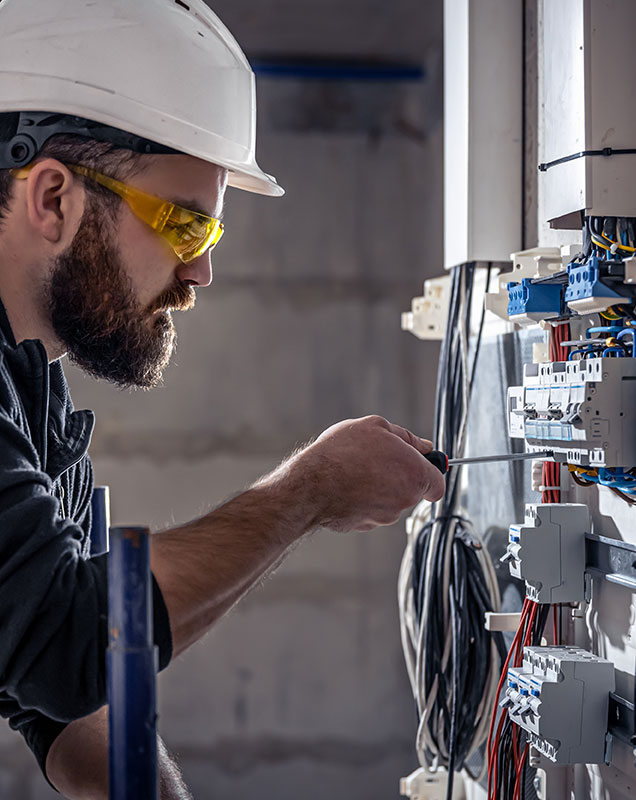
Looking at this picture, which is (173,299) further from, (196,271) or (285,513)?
(285,513)

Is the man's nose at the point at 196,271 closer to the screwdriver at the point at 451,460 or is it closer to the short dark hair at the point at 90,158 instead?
the short dark hair at the point at 90,158

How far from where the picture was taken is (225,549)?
36.9 inches

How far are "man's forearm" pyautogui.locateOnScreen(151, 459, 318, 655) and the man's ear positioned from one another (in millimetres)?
404

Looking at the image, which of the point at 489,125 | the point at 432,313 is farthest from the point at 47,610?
the point at 432,313

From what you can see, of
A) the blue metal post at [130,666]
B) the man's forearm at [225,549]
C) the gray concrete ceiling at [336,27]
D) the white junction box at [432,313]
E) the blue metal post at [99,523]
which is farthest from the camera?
the gray concrete ceiling at [336,27]

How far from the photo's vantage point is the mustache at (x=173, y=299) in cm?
120

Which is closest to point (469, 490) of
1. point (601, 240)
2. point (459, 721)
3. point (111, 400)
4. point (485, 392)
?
point (485, 392)

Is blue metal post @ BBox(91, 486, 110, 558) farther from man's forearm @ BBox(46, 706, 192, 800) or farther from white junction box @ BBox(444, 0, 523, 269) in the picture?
white junction box @ BBox(444, 0, 523, 269)

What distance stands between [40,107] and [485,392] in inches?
38.5

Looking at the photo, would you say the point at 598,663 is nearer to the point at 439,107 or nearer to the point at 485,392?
the point at 485,392

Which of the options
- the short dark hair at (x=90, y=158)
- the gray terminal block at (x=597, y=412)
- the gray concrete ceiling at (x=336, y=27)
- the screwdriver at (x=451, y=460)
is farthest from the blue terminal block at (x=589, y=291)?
the gray concrete ceiling at (x=336, y=27)

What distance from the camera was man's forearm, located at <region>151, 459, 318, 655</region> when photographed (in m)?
0.90

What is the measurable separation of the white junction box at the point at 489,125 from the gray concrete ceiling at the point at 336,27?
1302mm

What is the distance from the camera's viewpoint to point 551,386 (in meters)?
1.27
